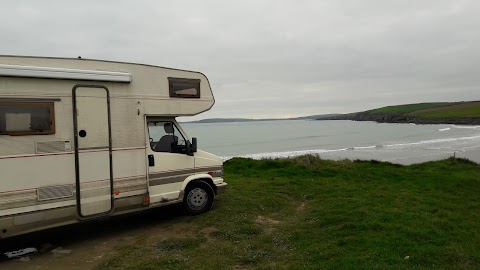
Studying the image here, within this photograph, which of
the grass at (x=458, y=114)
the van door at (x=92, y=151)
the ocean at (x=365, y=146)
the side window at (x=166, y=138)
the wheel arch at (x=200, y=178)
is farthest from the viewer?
the grass at (x=458, y=114)

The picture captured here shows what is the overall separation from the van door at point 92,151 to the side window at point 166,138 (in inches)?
43.5

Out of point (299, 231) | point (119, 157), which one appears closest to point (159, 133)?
point (119, 157)

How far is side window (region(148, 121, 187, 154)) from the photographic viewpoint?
27.2 ft

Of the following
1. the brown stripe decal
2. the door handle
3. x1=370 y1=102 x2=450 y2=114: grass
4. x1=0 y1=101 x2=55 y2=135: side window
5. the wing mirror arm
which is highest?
x1=370 y1=102 x2=450 y2=114: grass

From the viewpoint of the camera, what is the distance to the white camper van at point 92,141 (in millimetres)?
6344

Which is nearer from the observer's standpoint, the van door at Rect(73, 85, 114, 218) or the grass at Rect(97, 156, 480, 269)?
the grass at Rect(97, 156, 480, 269)

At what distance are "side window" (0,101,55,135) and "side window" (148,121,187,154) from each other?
2.09 m

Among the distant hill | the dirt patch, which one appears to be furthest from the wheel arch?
the distant hill

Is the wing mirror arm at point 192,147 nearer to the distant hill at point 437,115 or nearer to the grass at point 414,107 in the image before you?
the distant hill at point 437,115

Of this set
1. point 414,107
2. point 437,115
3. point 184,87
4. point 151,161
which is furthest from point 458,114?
point 151,161

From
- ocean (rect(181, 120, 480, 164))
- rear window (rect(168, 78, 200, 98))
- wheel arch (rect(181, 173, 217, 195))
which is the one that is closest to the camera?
rear window (rect(168, 78, 200, 98))

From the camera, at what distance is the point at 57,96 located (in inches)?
267

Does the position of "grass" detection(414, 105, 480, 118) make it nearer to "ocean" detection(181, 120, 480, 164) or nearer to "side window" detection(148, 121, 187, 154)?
"ocean" detection(181, 120, 480, 164)

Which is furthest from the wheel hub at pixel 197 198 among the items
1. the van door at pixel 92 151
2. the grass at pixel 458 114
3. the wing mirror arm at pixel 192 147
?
the grass at pixel 458 114
